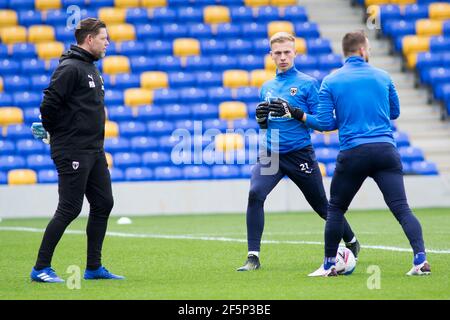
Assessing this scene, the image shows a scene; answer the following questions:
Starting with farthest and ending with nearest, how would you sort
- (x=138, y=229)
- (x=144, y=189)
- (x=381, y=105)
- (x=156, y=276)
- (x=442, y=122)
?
(x=442, y=122)
(x=144, y=189)
(x=138, y=229)
(x=156, y=276)
(x=381, y=105)

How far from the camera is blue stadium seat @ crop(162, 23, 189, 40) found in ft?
71.4

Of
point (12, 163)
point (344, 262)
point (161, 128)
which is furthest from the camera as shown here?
point (161, 128)

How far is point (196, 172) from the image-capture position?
1847cm

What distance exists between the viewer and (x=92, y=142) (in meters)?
7.92

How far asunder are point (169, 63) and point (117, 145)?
2.75m

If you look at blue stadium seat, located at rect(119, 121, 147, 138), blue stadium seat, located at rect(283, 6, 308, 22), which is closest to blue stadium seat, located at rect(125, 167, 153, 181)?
blue stadium seat, located at rect(119, 121, 147, 138)

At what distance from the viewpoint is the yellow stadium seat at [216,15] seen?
2227cm

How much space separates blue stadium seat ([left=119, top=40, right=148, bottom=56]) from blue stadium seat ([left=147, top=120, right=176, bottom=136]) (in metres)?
2.42

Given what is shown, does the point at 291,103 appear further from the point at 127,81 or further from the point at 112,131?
the point at 127,81

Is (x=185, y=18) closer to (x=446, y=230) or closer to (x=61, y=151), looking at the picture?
(x=446, y=230)

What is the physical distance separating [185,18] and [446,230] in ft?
36.6

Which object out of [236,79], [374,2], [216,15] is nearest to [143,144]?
[236,79]

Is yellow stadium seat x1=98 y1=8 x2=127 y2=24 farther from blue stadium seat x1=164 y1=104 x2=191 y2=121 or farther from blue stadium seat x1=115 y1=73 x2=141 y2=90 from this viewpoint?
blue stadium seat x1=164 y1=104 x2=191 y2=121

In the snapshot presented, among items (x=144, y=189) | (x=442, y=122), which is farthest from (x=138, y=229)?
(x=442, y=122)
